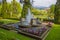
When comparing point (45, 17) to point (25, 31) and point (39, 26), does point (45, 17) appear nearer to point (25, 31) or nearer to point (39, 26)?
point (39, 26)

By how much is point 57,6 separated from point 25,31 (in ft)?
4.88

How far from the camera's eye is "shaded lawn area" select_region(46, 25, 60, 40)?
7168 millimetres

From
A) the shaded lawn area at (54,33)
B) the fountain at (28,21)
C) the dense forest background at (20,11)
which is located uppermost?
the dense forest background at (20,11)

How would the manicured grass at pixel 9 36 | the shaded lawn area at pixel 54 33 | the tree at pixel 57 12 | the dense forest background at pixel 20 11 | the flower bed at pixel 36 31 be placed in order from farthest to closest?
the tree at pixel 57 12 → the dense forest background at pixel 20 11 → the shaded lawn area at pixel 54 33 → the flower bed at pixel 36 31 → the manicured grass at pixel 9 36

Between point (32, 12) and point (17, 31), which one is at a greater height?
point (32, 12)

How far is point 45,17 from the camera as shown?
7766 millimetres

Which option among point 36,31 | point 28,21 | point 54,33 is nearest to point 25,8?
point 28,21

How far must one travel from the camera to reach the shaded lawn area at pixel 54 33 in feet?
23.5

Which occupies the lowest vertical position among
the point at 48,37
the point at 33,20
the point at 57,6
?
the point at 48,37

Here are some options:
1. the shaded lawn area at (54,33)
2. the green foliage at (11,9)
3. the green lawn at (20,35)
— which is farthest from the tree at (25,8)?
the shaded lawn area at (54,33)

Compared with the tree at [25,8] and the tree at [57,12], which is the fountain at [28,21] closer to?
the tree at [25,8]

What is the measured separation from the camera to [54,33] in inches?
297

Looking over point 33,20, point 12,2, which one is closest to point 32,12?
point 33,20

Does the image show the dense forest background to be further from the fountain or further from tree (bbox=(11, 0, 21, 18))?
the fountain
